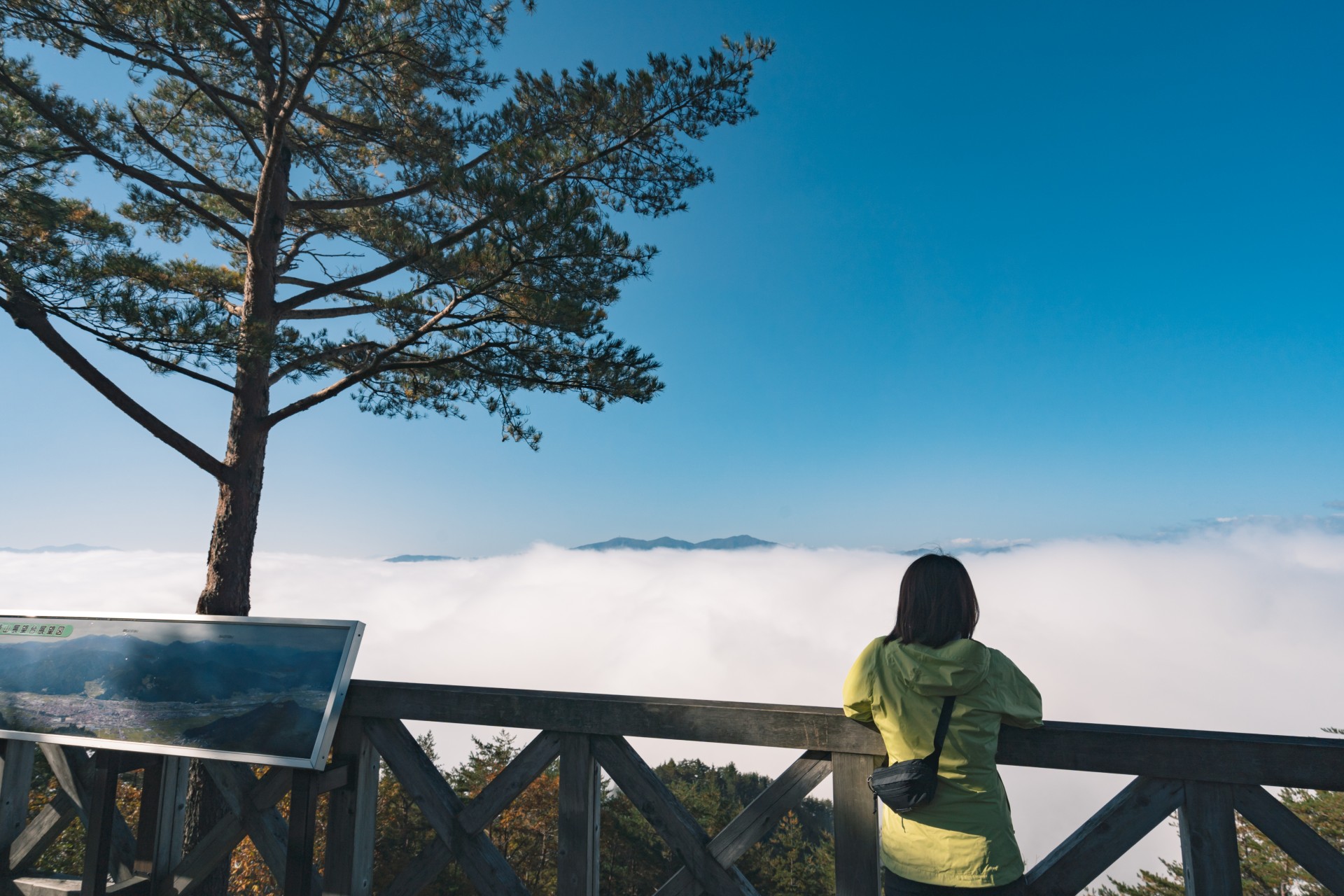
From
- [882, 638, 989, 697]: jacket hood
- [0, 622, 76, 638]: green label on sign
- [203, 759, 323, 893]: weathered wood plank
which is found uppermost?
[882, 638, 989, 697]: jacket hood

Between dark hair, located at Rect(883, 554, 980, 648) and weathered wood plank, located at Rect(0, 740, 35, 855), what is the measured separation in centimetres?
358

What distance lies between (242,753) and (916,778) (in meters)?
2.16

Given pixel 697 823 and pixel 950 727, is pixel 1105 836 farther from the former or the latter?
pixel 697 823

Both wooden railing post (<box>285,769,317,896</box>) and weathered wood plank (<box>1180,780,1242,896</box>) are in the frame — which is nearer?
weathered wood plank (<box>1180,780,1242,896</box>)

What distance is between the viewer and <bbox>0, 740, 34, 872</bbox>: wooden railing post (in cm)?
279

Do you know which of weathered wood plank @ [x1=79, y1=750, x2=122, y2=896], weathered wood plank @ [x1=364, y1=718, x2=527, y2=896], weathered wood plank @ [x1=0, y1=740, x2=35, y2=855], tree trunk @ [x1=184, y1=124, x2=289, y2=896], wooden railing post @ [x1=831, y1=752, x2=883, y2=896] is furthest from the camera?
tree trunk @ [x1=184, y1=124, x2=289, y2=896]

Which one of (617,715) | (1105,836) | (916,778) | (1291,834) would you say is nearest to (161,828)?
(617,715)

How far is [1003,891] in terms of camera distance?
1690 mm

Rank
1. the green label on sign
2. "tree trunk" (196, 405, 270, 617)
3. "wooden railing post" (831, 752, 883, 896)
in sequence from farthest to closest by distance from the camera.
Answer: "tree trunk" (196, 405, 270, 617) < the green label on sign < "wooden railing post" (831, 752, 883, 896)

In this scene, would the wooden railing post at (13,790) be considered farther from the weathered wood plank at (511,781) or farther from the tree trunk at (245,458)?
the tree trunk at (245,458)

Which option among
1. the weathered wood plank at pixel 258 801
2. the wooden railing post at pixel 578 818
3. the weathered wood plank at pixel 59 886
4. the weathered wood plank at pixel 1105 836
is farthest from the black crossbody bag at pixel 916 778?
the weathered wood plank at pixel 59 886

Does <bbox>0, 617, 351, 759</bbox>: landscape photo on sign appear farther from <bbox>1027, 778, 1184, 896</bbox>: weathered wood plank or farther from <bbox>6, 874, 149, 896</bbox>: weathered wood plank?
<bbox>1027, 778, 1184, 896</bbox>: weathered wood plank

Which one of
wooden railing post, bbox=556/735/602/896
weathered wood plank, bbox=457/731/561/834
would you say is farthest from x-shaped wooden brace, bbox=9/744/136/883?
wooden railing post, bbox=556/735/602/896

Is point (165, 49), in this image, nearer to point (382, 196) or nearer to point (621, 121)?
point (382, 196)
